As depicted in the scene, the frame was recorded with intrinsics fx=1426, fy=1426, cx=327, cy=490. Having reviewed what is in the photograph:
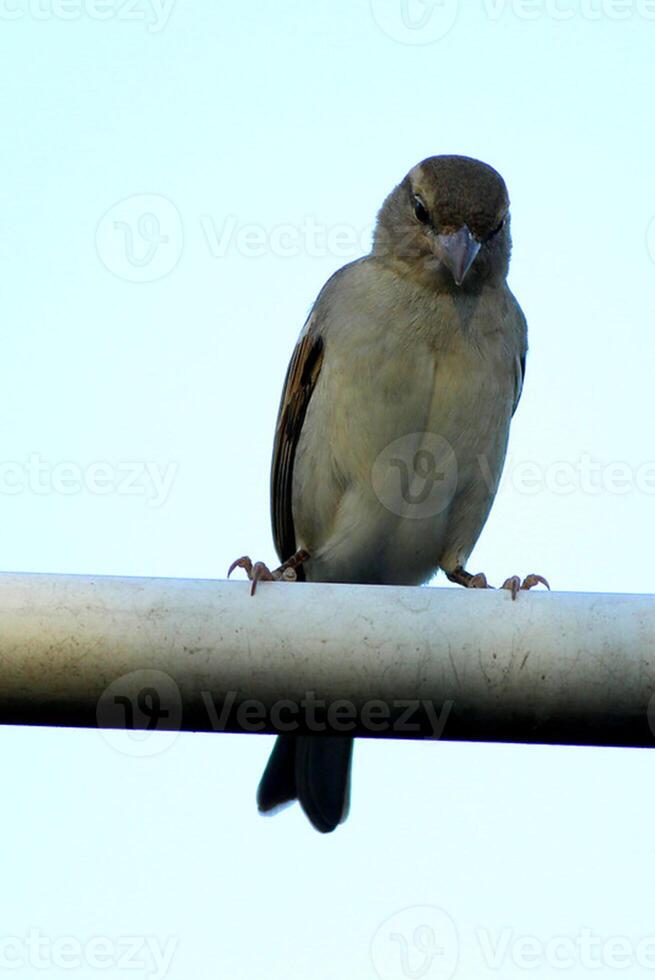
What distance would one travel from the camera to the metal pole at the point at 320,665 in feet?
7.45

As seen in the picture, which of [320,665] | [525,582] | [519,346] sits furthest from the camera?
[519,346]

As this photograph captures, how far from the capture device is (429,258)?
529cm

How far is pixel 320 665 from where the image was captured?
2285 millimetres

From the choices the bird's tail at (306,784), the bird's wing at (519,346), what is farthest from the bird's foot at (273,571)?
the bird's wing at (519,346)

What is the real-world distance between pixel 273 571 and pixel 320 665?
277 cm

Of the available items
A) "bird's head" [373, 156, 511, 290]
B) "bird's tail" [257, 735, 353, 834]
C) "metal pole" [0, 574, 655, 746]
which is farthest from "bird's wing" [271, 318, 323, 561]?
"metal pole" [0, 574, 655, 746]

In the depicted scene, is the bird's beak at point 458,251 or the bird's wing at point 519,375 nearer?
the bird's beak at point 458,251

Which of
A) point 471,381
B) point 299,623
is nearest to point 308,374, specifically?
point 471,381

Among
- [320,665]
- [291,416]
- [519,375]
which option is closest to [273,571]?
[291,416]

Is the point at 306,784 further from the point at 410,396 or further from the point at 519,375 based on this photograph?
the point at 519,375

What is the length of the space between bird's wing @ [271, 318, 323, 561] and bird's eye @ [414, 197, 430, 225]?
0.58m

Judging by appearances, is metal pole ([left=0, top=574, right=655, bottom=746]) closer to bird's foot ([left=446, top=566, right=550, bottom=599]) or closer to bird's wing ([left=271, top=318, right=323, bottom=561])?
bird's foot ([left=446, top=566, right=550, bottom=599])

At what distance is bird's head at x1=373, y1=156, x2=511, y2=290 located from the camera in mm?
5195

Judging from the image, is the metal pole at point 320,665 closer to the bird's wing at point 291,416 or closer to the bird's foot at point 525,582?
the bird's foot at point 525,582
